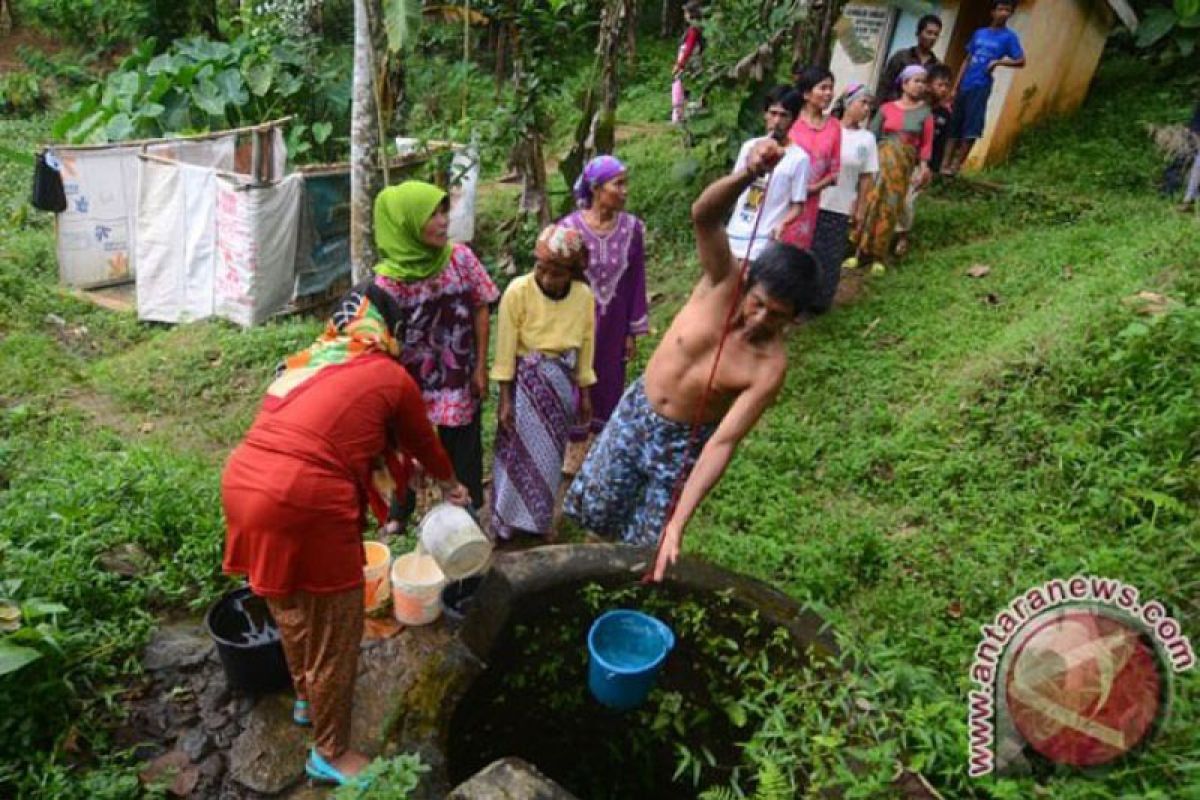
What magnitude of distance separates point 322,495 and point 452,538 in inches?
27.7


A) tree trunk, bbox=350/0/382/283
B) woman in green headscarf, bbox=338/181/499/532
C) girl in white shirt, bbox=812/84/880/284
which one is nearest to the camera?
woman in green headscarf, bbox=338/181/499/532

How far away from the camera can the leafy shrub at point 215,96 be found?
31.5 feet

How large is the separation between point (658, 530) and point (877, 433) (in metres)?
1.89

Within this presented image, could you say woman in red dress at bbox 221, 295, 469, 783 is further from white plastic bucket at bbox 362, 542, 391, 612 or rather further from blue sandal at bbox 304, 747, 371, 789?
white plastic bucket at bbox 362, 542, 391, 612

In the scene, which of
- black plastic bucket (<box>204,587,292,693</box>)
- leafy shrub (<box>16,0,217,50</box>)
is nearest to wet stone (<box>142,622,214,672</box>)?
black plastic bucket (<box>204,587,292,693</box>)

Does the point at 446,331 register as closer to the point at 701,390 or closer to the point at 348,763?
the point at 701,390

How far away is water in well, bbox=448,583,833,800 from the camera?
2.52m

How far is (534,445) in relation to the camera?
150 inches

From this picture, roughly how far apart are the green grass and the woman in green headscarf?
1.19 metres

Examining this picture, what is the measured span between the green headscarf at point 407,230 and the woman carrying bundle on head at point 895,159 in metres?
4.14

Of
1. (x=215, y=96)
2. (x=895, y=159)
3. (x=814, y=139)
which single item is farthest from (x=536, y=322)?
(x=215, y=96)

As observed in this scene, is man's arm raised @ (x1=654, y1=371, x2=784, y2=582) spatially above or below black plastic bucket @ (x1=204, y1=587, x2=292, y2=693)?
above

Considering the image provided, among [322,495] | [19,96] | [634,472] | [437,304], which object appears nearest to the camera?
[322,495]

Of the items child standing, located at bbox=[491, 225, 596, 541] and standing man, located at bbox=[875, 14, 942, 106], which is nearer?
child standing, located at bbox=[491, 225, 596, 541]
